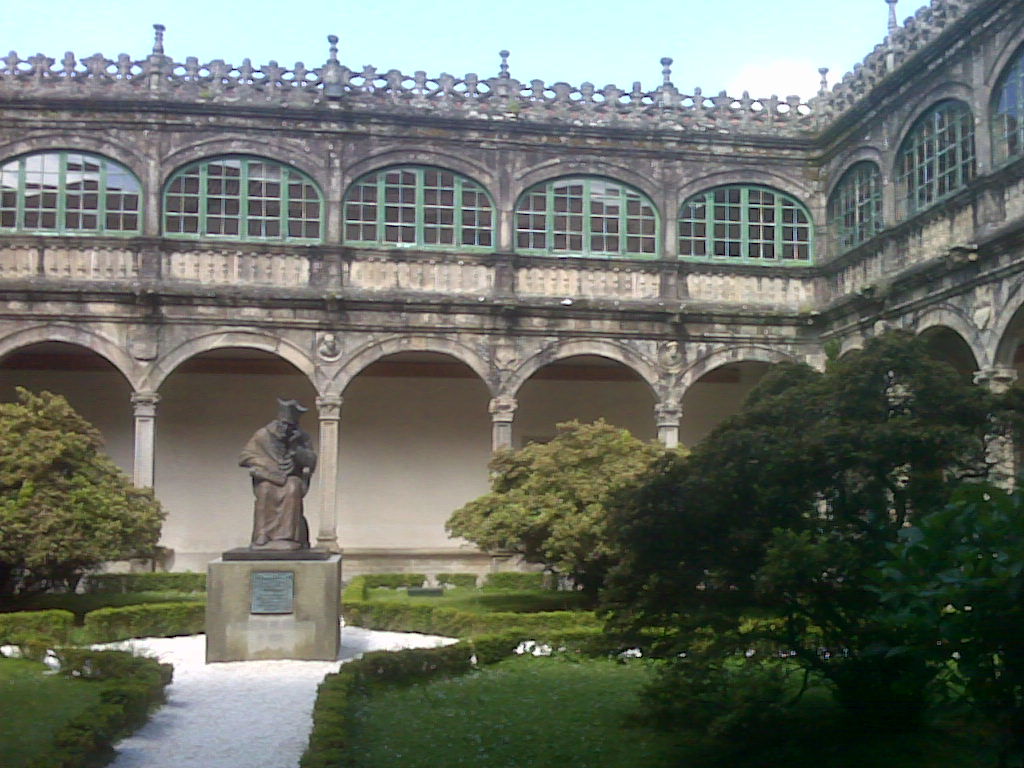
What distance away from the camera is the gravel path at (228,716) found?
302 inches

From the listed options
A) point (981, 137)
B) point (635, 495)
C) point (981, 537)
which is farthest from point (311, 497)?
point (981, 537)

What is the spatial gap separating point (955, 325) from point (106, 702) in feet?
38.1

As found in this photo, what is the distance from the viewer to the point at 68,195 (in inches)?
740

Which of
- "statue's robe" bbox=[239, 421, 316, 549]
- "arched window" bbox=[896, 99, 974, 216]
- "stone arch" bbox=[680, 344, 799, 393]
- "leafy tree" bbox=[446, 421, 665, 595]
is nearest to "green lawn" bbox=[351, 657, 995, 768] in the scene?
"statue's robe" bbox=[239, 421, 316, 549]

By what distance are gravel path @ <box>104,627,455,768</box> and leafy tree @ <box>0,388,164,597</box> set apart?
205cm

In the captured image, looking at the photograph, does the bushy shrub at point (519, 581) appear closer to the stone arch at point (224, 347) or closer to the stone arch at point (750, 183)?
the stone arch at point (224, 347)

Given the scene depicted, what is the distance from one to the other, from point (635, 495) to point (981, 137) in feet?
32.3

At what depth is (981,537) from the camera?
15.3ft

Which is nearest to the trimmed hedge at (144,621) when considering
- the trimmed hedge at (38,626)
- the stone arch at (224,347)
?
the trimmed hedge at (38,626)

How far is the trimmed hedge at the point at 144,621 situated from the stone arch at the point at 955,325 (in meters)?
9.65

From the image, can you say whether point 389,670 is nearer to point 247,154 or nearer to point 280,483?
point 280,483

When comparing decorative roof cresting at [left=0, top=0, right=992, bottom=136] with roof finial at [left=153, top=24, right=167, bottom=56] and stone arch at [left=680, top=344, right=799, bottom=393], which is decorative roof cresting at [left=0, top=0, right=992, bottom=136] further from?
stone arch at [left=680, top=344, right=799, bottom=393]

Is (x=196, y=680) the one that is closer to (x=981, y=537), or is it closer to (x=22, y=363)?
(x=981, y=537)

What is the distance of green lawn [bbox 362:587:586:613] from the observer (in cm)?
1525
